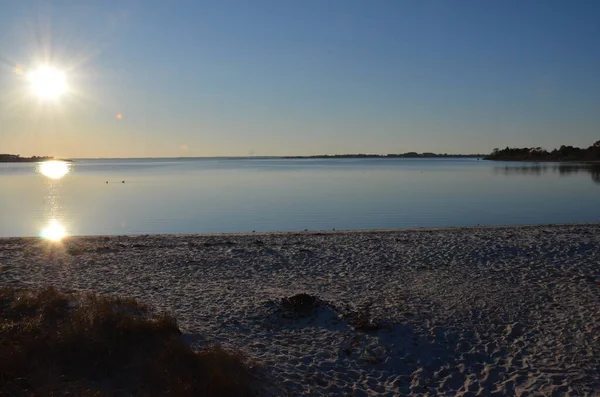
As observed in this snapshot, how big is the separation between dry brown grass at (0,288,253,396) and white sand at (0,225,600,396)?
912 millimetres

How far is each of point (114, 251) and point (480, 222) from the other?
2166 cm

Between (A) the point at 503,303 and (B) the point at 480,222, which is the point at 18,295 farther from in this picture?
(B) the point at 480,222

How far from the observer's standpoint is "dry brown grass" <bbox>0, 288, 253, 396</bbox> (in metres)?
6.82

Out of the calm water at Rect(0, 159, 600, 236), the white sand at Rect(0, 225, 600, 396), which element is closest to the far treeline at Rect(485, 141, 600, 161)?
the calm water at Rect(0, 159, 600, 236)

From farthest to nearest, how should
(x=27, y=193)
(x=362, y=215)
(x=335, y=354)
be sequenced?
1. (x=27, y=193)
2. (x=362, y=215)
3. (x=335, y=354)

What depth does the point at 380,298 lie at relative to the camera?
480 inches

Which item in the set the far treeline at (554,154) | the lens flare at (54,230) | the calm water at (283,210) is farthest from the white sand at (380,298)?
the far treeline at (554,154)

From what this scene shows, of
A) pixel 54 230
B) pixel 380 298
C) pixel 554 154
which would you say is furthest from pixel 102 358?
pixel 554 154

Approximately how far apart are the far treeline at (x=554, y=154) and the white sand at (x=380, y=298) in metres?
138

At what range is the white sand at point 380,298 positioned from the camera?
26.9 feet

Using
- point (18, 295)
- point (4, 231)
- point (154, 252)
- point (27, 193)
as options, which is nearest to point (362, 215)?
point (154, 252)

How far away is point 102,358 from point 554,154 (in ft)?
580

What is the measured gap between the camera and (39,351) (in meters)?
7.59

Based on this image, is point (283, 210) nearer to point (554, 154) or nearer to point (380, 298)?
point (380, 298)
